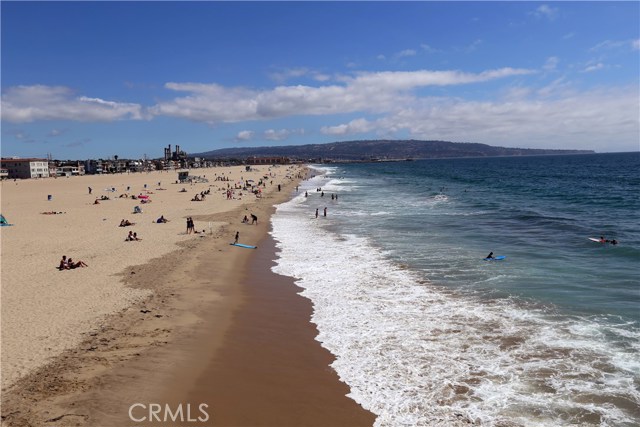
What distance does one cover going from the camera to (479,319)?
1339 cm

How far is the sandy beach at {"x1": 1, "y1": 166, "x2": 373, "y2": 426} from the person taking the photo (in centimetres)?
894

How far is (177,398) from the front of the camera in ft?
29.9

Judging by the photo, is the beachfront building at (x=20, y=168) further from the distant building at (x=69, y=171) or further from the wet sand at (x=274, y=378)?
the wet sand at (x=274, y=378)

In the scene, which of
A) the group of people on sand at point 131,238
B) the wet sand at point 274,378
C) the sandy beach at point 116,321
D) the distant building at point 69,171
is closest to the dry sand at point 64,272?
the sandy beach at point 116,321

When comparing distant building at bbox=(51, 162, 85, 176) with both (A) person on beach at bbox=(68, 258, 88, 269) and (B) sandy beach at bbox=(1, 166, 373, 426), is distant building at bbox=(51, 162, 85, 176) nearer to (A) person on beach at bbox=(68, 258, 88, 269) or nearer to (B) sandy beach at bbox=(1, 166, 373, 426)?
(B) sandy beach at bbox=(1, 166, 373, 426)

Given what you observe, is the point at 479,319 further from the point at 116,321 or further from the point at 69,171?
the point at 69,171

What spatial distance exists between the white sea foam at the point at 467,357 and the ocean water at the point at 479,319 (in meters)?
0.04

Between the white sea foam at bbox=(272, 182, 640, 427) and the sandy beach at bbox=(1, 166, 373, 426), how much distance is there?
0.76 meters

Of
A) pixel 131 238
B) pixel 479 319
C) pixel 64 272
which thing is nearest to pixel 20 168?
pixel 131 238

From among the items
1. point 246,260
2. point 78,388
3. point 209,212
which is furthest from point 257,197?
point 78,388

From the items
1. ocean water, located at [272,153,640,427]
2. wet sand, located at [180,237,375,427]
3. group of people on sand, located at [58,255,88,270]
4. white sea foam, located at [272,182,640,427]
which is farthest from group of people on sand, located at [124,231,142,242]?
wet sand, located at [180,237,375,427]

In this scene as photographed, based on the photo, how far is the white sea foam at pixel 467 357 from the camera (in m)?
8.75

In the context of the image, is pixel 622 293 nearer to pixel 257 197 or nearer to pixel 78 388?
pixel 78 388

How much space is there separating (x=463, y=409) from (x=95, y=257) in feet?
60.7
